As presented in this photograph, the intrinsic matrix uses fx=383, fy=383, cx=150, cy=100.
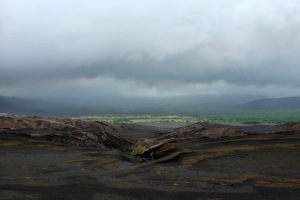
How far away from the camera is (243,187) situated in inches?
666

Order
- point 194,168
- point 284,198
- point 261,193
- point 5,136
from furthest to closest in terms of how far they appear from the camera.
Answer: point 5,136
point 194,168
point 261,193
point 284,198

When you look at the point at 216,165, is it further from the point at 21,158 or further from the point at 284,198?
the point at 21,158

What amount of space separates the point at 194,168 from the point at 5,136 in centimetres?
2234

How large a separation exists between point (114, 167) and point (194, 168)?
4807 mm

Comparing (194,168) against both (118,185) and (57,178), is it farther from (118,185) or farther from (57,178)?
(57,178)

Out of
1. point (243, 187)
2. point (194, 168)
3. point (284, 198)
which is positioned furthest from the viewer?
point (194, 168)

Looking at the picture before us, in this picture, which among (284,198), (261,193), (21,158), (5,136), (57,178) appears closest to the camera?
(284,198)

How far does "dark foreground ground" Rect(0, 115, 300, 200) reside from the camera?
15766mm

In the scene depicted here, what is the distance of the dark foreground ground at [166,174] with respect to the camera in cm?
1577

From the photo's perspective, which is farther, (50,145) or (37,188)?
(50,145)

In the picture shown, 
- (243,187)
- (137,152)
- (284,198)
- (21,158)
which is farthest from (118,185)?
(137,152)

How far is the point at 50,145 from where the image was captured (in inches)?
1356

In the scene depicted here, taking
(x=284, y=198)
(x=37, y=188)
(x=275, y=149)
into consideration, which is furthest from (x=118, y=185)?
(x=275, y=149)

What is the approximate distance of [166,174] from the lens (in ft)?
65.9
